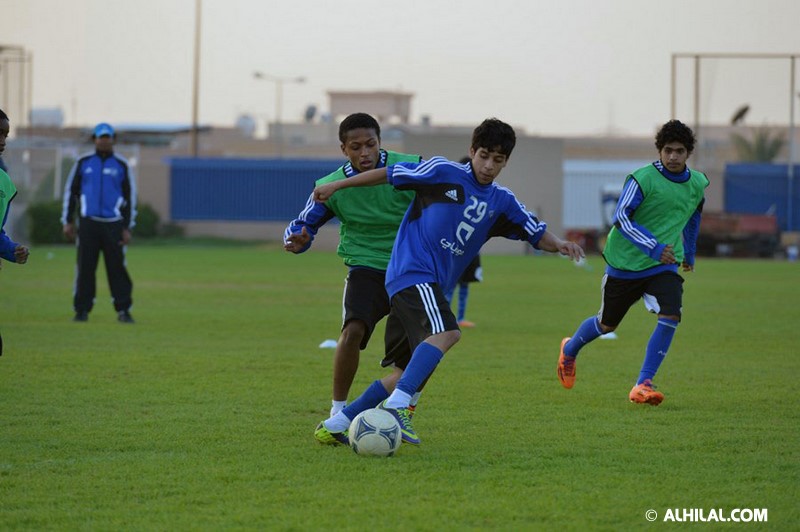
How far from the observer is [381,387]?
25.6ft

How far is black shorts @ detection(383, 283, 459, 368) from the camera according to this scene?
23.9 feet

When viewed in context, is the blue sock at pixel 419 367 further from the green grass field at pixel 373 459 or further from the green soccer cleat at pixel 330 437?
the green soccer cleat at pixel 330 437

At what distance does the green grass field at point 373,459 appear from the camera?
597 centimetres

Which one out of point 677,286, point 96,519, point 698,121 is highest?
point 698,121

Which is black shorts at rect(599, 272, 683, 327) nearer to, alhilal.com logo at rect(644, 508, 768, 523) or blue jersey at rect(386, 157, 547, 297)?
blue jersey at rect(386, 157, 547, 297)

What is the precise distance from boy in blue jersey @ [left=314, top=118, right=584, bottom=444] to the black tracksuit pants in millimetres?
9136

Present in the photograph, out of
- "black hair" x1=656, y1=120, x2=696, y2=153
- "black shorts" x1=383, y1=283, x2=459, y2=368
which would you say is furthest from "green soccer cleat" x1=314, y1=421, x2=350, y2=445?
"black hair" x1=656, y1=120, x2=696, y2=153

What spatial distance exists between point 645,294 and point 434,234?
3.08m

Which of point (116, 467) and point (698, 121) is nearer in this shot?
point (116, 467)

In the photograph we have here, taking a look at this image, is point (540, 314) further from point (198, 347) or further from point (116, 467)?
point (116, 467)

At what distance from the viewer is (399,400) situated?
723 cm

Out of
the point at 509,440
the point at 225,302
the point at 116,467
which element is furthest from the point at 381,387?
the point at 225,302

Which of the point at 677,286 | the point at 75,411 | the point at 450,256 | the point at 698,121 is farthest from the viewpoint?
the point at 698,121

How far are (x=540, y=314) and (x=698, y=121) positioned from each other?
25.2 meters
